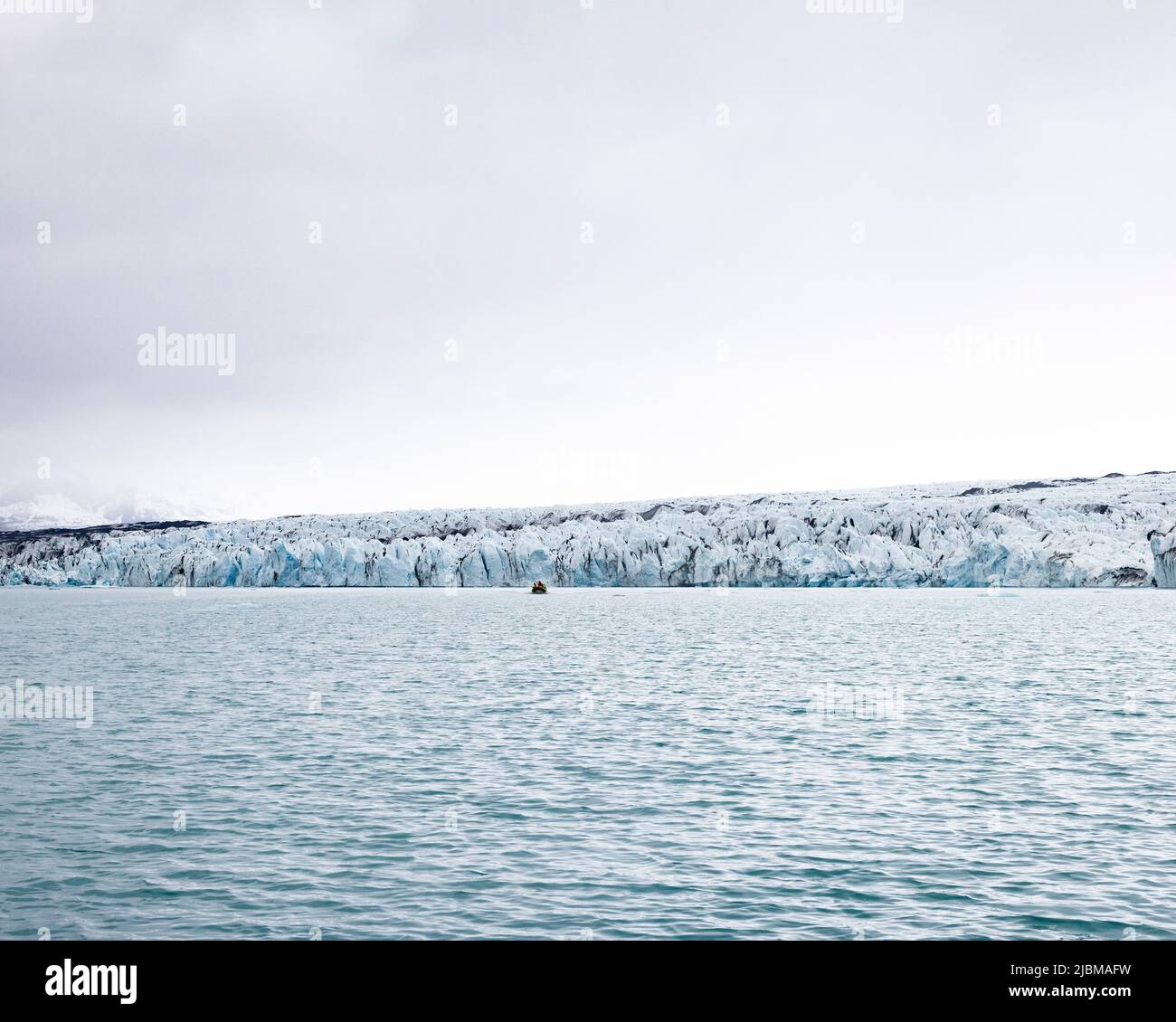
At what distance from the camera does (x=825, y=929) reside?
8.80 metres

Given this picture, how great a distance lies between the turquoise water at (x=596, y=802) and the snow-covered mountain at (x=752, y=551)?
50.1 meters

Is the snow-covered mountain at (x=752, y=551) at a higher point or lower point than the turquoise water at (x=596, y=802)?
higher

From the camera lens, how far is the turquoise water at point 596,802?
369 inches

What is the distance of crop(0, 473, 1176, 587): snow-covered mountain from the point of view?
7944 cm

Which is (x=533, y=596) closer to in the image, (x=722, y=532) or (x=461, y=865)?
(x=722, y=532)

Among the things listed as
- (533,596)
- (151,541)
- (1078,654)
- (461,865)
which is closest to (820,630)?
(1078,654)

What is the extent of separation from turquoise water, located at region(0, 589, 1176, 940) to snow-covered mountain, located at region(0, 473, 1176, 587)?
164ft
